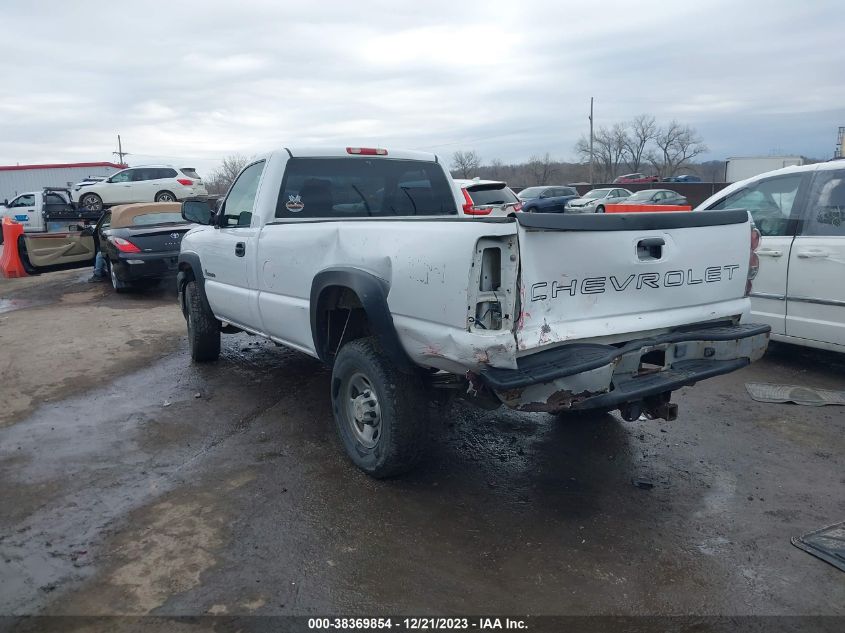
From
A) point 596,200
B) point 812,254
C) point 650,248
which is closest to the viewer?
point 650,248

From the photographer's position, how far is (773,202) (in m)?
5.97

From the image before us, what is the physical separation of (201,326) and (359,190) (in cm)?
248

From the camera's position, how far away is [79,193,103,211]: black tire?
21.6 metres

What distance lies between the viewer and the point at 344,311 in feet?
13.8

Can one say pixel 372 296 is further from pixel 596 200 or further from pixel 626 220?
pixel 596 200

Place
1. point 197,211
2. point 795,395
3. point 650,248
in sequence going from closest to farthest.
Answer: point 650,248 → point 795,395 → point 197,211

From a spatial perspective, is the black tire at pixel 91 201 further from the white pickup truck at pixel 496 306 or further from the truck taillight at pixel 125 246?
the white pickup truck at pixel 496 306

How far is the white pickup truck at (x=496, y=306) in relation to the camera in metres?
2.99

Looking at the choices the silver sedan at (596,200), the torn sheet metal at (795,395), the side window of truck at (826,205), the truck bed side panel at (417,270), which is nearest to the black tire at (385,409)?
the truck bed side panel at (417,270)

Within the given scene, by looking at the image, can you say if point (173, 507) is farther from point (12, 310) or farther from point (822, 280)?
point (12, 310)

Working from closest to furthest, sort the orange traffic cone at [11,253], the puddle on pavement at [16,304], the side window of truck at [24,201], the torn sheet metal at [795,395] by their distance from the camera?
the torn sheet metal at [795,395]
the puddle on pavement at [16,304]
the orange traffic cone at [11,253]
the side window of truck at [24,201]

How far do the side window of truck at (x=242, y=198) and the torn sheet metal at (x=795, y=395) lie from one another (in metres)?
4.45

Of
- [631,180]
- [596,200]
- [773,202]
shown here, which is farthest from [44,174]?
[773,202]

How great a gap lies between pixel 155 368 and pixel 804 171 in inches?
257
